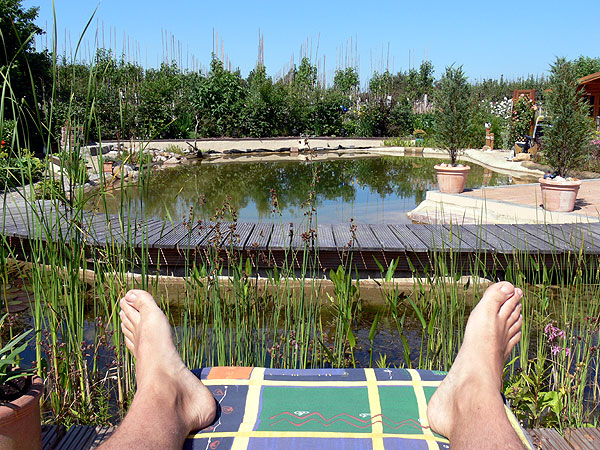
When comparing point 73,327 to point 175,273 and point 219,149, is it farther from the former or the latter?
point 219,149

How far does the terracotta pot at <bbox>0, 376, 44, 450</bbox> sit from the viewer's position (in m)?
1.19

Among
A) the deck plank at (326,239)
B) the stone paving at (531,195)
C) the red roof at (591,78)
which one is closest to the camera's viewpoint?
the deck plank at (326,239)

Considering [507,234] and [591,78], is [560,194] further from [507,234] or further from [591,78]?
[591,78]

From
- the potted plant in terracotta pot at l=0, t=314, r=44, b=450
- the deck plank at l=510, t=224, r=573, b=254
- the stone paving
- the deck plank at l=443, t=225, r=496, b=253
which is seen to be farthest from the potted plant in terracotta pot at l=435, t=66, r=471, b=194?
the potted plant in terracotta pot at l=0, t=314, r=44, b=450

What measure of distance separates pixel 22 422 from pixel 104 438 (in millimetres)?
308

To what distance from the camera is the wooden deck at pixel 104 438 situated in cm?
145

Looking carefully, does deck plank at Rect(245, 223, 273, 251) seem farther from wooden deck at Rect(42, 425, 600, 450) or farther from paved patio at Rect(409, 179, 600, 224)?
wooden deck at Rect(42, 425, 600, 450)

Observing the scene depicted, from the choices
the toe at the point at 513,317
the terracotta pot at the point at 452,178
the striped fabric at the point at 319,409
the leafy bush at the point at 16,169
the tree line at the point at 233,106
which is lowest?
the striped fabric at the point at 319,409

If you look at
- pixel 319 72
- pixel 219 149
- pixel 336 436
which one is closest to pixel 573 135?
pixel 336 436

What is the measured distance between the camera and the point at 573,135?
6.12m

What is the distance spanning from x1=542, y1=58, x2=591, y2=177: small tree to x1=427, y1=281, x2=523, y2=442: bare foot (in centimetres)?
534

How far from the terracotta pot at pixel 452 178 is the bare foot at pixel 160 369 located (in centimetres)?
610

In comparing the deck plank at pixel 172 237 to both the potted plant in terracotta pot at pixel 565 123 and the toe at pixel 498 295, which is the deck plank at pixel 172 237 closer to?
the toe at pixel 498 295

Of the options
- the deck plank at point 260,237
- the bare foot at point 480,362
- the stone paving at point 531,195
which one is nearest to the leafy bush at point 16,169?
the bare foot at point 480,362
